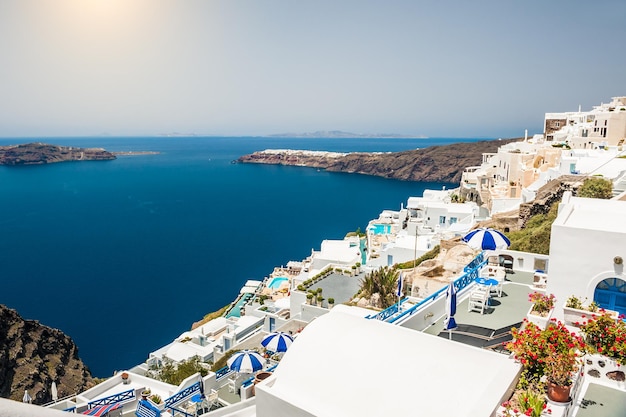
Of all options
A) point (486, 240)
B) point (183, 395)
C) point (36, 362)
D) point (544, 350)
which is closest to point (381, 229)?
point (36, 362)

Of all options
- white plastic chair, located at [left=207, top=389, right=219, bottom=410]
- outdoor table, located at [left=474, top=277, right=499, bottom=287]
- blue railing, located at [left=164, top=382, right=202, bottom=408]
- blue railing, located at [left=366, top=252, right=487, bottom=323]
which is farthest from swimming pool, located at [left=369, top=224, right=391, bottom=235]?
blue railing, located at [left=164, top=382, right=202, bottom=408]

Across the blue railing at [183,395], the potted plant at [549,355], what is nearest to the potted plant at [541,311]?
the potted plant at [549,355]

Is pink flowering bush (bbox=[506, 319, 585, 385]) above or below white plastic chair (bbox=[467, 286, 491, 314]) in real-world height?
above

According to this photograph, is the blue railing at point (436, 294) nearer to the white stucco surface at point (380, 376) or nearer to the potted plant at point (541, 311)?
the potted plant at point (541, 311)

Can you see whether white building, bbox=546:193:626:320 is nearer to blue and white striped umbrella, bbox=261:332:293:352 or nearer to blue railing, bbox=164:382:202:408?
blue and white striped umbrella, bbox=261:332:293:352

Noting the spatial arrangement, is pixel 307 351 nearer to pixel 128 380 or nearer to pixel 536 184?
pixel 128 380

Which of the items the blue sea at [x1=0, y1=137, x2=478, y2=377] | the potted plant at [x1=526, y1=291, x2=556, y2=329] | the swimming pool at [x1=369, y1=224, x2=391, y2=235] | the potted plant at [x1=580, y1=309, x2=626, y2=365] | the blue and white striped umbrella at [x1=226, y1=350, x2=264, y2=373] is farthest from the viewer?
the swimming pool at [x1=369, y1=224, x2=391, y2=235]

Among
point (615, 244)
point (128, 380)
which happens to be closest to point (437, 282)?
point (615, 244)
